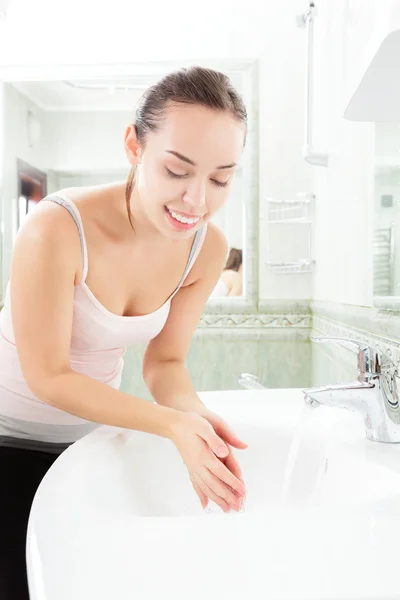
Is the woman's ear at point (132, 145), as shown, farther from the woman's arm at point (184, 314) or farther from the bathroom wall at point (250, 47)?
the bathroom wall at point (250, 47)

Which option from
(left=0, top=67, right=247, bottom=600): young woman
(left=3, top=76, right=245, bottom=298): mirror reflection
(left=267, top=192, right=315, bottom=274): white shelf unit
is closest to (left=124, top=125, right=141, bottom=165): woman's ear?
(left=0, top=67, right=247, bottom=600): young woman

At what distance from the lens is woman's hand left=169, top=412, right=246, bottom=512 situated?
0.65 meters

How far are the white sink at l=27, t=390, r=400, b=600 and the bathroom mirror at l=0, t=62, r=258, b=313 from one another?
1.67 m

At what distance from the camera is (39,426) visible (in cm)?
98

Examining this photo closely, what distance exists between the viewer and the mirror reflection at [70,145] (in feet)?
8.03

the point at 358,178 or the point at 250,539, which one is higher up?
the point at 358,178

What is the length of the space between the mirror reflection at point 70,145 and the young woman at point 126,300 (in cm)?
133

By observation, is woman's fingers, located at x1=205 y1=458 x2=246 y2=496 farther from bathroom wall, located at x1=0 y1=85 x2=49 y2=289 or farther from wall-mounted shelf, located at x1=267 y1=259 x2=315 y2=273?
bathroom wall, located at x1=0 y1=85 x2=49 y2=289

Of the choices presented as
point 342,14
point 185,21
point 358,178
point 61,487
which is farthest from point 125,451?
point 185,21

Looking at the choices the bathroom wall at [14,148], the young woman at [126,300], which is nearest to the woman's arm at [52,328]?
the young woman at [126,300]

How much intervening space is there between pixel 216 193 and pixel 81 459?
15.9 inches

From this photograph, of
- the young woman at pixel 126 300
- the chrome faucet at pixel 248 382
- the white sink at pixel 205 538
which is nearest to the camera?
the white sink at pixel 205 538

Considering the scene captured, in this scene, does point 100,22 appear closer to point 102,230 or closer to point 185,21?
point 185,21

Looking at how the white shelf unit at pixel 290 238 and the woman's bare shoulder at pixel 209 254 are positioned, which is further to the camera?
the white shelf unit at pixel 290 238
